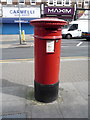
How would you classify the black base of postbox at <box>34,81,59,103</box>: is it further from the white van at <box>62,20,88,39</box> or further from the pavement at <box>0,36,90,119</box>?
the white van at <box>62,20,88,39</box>

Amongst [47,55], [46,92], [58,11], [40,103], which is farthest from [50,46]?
[58,11]

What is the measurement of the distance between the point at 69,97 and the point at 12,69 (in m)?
3.24

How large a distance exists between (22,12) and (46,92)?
24.2 meters

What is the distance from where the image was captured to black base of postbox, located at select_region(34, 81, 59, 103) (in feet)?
11.4

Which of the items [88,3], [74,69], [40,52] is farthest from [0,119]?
[88,3]

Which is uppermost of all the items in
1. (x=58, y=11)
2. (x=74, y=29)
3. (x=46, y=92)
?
(x=58, y=11)

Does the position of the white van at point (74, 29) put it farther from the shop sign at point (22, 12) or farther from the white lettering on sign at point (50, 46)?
the white lettering on sign at point (50, 46)

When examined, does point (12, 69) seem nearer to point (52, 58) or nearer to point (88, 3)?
point (52, 58)

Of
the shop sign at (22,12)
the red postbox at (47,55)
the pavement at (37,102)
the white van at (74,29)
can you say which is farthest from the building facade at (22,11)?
the red postbox at (47,55)

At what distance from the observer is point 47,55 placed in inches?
129

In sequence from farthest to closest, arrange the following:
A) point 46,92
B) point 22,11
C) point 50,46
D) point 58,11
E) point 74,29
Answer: point 22,11, point 58,11, point 74,29, point 46,92, point 50,46

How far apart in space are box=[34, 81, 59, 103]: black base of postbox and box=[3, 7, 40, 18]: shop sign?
24.0m

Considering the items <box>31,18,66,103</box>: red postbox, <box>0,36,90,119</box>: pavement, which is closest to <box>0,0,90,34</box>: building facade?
<box>0,36,90,119</box>: pavement

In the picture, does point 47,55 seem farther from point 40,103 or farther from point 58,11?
point 58,11
